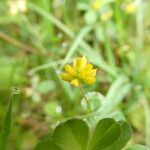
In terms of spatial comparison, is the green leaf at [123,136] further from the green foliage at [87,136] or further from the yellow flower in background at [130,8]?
the yellow flower in background at [130,8]

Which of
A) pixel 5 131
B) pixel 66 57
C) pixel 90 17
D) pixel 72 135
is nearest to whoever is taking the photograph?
pixel 72 135

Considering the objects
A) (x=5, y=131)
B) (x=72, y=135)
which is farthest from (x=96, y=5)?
(x=72, y=135)

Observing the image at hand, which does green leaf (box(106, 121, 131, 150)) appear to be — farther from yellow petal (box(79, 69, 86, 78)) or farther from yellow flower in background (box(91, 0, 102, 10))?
yellow flower in background (box(91, 0, 102, 10))

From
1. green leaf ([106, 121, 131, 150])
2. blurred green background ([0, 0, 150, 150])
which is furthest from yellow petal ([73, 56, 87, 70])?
blurred green background ([0, 0, 150, 150])

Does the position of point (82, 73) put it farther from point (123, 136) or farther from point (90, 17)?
point (90, 17)

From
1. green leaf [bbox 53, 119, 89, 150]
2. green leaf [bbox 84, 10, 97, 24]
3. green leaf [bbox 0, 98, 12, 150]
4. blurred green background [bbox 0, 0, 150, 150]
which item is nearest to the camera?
green leaf [bbox 53, 119, 89, 150]

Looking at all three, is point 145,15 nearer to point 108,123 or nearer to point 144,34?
point 144,34

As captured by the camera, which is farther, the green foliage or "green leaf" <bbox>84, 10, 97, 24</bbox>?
"green leaf" <bbox>84, 10, 97, 24</bbox>
